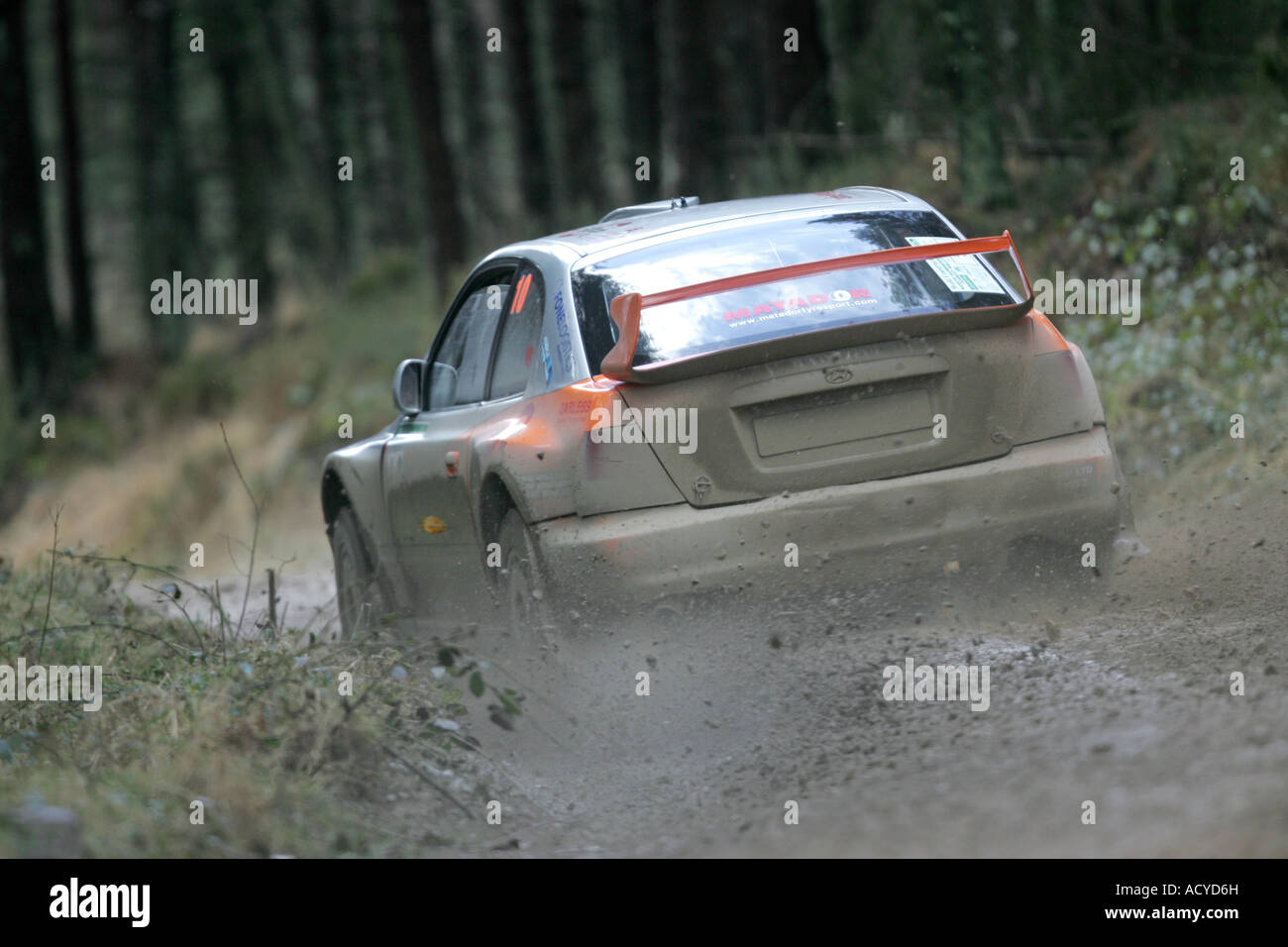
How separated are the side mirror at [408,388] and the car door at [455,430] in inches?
2.1

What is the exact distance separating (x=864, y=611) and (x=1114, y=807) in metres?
1.79

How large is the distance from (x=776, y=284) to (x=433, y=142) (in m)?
18.3

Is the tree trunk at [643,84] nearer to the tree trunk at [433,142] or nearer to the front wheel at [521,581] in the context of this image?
the tree trunk at [433,142]

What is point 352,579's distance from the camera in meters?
8.20

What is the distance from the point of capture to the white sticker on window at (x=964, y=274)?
600 cm

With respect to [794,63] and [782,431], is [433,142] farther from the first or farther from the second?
[782,431]

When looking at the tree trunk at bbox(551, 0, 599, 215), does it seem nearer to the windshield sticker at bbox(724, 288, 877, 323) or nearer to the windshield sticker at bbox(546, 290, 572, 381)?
the windshield sticker at bbox(546, 290, 572, 381)

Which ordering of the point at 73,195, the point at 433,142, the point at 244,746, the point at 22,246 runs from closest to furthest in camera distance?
the point at 244,746 → the point at 22,246 → the point at 433,142 → the point at 73,195

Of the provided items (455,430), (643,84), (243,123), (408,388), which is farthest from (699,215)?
(243,123)

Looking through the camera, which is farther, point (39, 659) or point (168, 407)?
point (168, 407)

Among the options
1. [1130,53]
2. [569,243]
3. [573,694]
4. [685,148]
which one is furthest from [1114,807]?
[685,148]

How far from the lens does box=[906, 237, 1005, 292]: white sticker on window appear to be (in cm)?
600

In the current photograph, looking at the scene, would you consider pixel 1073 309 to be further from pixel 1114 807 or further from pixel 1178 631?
pixel 1114 807
